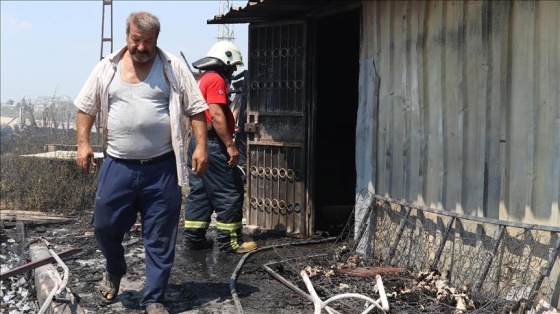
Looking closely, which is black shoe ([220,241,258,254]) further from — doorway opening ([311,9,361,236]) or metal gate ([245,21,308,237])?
doorway opening ([311,9,361,236])

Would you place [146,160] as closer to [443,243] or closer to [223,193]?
[223,193]

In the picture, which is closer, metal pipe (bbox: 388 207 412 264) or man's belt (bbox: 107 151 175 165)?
man's belt (bbox: 107 151 175 165)

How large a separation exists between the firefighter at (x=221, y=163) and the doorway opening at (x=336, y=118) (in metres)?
1.74

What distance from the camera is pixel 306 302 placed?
5.00 meters

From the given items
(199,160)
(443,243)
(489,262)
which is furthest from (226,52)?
(489,262)

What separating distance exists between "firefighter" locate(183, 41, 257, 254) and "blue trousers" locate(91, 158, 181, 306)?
1.88 meters

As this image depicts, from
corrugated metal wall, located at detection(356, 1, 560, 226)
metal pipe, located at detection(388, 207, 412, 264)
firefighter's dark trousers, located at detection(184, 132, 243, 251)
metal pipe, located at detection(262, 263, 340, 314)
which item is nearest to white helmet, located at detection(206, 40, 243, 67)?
firefighter's dark trousers, located at detection(184, 132, 243, 251)

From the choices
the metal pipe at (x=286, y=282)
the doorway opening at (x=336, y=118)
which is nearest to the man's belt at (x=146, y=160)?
the metal pipe at (x=286, y=282)

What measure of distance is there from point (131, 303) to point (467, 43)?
3213 mm

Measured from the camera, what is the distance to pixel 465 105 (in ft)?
16.7

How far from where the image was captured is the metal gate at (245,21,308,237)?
764 cm

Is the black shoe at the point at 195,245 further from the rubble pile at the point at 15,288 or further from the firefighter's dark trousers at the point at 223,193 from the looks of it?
the rubble pile at the point at 15,288

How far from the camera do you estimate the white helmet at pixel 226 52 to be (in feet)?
22.1

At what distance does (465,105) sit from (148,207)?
8.22 ft
